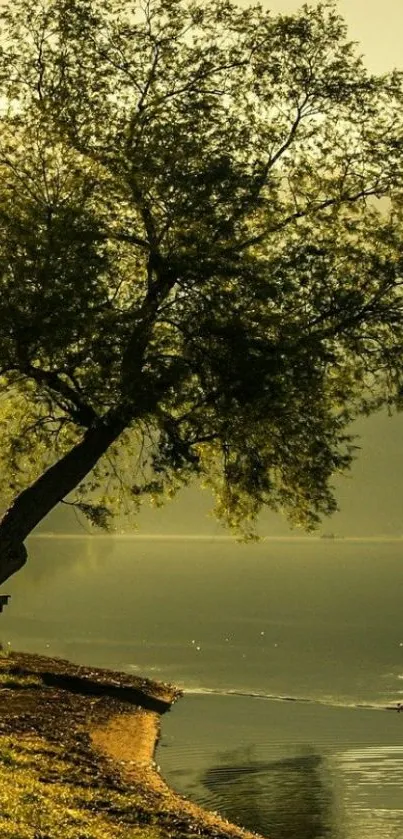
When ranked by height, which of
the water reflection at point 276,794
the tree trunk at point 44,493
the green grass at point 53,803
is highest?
the tree trunk at point 44,493

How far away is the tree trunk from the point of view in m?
29.8

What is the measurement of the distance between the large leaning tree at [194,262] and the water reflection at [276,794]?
7.01m

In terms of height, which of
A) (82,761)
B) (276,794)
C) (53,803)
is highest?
(276,794)

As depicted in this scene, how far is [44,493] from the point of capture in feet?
98.7

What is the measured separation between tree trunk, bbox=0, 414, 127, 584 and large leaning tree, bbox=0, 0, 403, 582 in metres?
0.06

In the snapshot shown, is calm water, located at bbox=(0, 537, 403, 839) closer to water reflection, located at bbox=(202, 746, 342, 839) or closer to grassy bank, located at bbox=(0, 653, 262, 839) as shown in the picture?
water reflection, located at bbox=(202, 746, 342, 839)

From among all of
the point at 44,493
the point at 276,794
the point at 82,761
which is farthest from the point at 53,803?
the point at 44,493

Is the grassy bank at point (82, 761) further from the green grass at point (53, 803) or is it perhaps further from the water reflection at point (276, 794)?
the water reflection at point (276, 794)

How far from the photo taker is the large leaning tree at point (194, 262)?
92.1 feet

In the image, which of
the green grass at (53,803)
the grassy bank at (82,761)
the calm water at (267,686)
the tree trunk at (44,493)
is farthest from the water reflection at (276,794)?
the tree trunk at (44,493)

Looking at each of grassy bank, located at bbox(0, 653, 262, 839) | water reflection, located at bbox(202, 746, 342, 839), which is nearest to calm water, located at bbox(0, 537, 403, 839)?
water reflection, located at bbox(202, 746, 342, 839)

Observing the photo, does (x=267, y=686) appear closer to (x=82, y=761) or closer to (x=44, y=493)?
(x=44, y=493)

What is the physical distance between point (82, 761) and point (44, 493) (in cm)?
775

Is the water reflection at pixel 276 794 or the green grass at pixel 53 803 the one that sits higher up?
the water reflection at pixel 276 794
